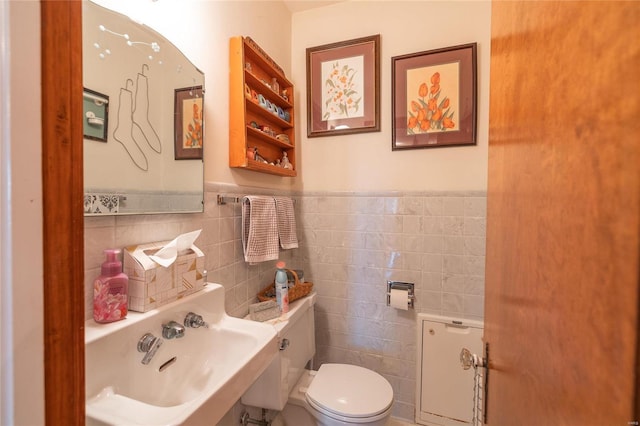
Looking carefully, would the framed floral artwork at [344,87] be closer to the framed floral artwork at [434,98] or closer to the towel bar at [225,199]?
the framed floral artwork at [434,98]

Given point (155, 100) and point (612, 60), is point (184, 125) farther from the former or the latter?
point (612, 60)

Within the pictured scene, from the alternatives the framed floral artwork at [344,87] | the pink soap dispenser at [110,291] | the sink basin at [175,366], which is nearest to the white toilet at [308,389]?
the sink basin at [175,366]

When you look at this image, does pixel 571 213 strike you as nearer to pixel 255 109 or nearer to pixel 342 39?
pixel 255 109

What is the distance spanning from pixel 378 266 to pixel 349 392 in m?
0.71

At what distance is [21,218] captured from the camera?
0.96ft

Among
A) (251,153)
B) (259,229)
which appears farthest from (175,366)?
(251,153)

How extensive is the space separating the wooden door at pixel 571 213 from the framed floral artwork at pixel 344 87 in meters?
1.18

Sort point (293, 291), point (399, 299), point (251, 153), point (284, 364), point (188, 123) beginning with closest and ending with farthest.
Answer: point (188, 123) → point (284, 364) → point (251, 153) → point (293, 291) → point (399, 299)

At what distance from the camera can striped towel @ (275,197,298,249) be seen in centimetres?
154

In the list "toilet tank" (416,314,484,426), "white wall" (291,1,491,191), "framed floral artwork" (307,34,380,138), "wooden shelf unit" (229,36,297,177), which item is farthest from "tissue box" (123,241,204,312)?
"toilet tank" (416,314,484,426)

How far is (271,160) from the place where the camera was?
1637 mm

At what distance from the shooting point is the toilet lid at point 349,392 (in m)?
1.20

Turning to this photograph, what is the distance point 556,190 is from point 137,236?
1026mm

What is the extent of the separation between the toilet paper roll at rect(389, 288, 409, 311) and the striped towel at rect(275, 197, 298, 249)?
0.68 meters
